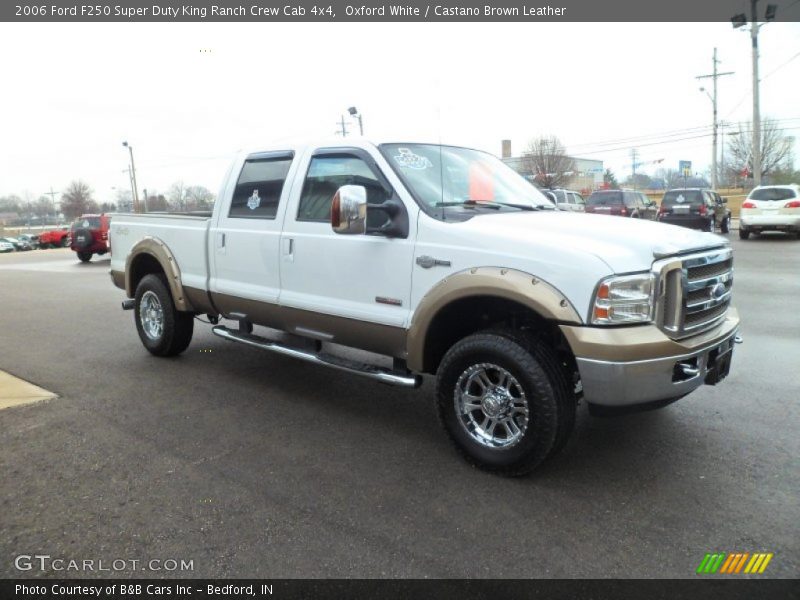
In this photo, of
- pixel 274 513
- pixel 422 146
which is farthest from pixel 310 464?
pixel 422 146

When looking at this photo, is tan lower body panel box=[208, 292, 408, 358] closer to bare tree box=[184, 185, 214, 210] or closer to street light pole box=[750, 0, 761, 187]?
bare tree box=[184, 185, 214, 210]

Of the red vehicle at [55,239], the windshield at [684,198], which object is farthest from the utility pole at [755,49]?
the red vehicle at [55,239]

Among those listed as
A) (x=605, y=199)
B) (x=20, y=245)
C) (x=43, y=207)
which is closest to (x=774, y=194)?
(x=605, y=199)

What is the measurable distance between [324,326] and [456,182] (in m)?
1.45

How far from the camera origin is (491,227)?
12.3 feet

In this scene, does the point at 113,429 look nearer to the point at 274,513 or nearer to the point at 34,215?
the point at 274,513

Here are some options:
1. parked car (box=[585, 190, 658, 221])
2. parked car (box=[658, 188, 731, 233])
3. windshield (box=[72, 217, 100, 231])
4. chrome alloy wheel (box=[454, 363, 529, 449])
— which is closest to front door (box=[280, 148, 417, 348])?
chrome alloy wheel (box=[454, 363, 529, 449])

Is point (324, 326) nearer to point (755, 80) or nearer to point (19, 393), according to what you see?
point (19, 393)

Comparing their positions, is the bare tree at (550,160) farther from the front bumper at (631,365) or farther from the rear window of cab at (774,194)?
the front bumper at (631,365)

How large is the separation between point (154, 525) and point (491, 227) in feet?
8.21

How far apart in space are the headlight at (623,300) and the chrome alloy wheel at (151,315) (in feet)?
15.2

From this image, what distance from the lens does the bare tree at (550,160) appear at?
60888 mm

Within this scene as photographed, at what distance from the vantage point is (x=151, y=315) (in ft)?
21.5

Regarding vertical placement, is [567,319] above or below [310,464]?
above
